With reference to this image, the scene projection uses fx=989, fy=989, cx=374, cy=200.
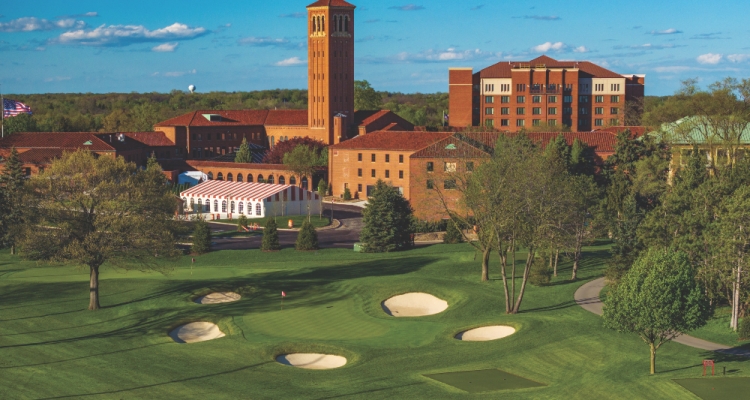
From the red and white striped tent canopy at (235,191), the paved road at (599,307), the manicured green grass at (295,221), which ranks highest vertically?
the red and white striped tent canopy at (235,191)

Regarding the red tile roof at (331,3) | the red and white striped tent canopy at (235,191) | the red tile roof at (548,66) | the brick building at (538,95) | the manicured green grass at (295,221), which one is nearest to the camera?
the manicured green grass at (295,221)

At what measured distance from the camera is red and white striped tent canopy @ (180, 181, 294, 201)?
90375mm

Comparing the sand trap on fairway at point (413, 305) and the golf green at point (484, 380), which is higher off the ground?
the sand trap on fairway at point (413, 305)

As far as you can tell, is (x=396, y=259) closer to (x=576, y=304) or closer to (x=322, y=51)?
(x=576, y=304)

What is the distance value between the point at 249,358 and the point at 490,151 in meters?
45.3

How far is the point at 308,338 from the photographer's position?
43.4 m

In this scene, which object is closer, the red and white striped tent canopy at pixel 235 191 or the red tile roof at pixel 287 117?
the red and white striped tent canopy at pixel 235 191

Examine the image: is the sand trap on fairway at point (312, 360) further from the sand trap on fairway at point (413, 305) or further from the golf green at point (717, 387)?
the golf green at point (717, 387)

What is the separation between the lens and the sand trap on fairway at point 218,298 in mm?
51781

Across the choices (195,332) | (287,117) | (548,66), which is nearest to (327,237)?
(195,332)

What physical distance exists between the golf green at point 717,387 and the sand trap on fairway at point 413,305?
17584 millimetres

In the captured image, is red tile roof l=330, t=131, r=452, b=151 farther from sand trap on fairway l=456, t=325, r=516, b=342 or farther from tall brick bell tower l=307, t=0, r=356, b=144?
sand trap on fairway l=456, t=325, r=516, b=342

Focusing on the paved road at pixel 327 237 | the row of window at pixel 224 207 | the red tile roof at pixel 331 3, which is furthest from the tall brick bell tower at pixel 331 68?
the paved road at pixel 327 237

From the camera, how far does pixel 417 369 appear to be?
3725cm
